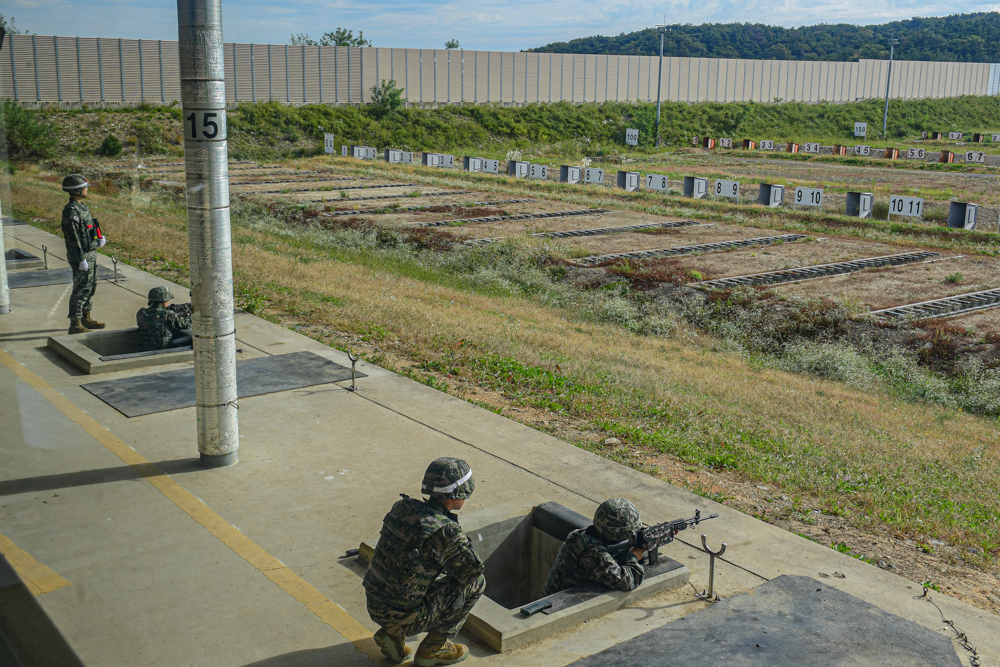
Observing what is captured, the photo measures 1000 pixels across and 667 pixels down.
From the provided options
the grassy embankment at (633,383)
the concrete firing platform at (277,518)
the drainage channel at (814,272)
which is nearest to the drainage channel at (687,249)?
the grassy embankment at (633,383)

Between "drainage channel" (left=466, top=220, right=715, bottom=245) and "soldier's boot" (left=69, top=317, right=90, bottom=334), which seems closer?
"soldier's boot" (left=69, top=317, right=90, bottom=334)

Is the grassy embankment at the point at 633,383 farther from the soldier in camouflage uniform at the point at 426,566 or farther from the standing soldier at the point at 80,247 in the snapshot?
the soldier in camouflage uniform at the point at 426,566

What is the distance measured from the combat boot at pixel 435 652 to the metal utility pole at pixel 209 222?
376 cm

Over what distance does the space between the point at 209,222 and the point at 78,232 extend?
16.7ft

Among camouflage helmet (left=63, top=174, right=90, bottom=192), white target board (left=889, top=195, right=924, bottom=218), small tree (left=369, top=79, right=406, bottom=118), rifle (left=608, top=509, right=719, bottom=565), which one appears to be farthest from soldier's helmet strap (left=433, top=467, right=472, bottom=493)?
small tree (left=369, top=79, right=406, bottom=118)

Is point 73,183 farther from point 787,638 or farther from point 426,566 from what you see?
point 787,638

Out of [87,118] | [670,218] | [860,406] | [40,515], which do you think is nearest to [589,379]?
[860,406]

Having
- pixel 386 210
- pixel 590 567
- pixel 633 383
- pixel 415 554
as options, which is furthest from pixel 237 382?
pixel 386 210

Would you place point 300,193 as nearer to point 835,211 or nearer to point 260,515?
point 835,211

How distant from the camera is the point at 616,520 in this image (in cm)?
571

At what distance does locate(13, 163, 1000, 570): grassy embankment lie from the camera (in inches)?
341

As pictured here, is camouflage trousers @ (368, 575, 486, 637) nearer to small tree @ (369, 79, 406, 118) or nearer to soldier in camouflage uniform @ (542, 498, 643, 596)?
soldier in camouflage uniform @ (542, 498, 643, 596)

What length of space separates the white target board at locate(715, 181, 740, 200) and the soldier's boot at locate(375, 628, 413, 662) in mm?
35251

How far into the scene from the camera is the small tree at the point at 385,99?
238ft
